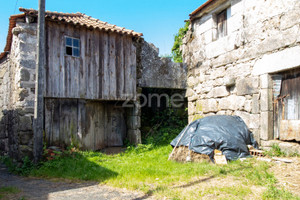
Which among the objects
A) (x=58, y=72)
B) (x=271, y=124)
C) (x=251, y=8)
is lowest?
(x=271, y=124)

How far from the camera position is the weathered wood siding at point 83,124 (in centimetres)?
691

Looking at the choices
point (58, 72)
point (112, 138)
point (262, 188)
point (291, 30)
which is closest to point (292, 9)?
point (291, 30)

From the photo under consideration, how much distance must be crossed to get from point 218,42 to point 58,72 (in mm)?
4823

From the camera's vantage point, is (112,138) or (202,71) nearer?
(202,71)

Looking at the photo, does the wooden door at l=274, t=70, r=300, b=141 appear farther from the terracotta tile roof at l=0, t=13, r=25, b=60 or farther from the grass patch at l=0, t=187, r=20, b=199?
the terracotta tile roof at l=0, t=13, r=25, b=60

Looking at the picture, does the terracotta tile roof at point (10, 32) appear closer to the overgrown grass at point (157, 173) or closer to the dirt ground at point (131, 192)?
the overgrown grass at point (157, 173)

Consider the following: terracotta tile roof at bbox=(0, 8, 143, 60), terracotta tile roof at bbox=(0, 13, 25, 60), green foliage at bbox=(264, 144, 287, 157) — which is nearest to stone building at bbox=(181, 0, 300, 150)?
green foliage at bbox=(264, 144, 287, 157)

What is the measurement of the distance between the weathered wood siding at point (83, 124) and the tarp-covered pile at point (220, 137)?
3.09 meters

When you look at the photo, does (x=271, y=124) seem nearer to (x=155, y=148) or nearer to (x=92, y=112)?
(x=155, y=148)

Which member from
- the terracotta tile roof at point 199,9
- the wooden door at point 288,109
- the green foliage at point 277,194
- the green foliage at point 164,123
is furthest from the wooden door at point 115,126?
the green foliage at point 277,194

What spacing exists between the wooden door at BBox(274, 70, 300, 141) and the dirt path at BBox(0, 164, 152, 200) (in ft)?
11.7

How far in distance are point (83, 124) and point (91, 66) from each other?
6.04 ft

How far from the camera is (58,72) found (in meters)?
6.80

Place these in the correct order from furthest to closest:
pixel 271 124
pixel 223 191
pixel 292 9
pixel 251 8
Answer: pixel 251 8 < pixel 271 124 < pixel 292 9 < pixel 223 191
